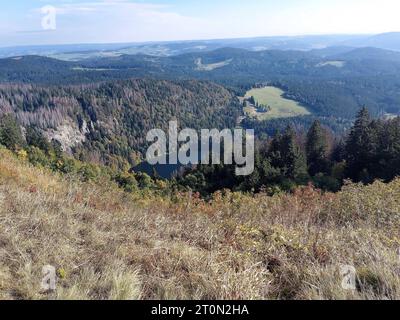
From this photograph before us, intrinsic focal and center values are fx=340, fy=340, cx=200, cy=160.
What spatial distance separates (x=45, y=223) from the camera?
4258 mm

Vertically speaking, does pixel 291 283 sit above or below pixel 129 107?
above

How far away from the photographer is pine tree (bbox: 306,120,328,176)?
36969 mm

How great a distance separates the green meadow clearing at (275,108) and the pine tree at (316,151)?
119 m

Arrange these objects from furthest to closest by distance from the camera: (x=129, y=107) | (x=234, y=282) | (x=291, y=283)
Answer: (x=129, y=107)
(x=291, y=283)
(x=234, y=282)

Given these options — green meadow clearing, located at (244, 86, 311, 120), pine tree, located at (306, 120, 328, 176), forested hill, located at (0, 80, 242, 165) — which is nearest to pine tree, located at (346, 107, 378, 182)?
pine tree, located at (306, 120, 328, 176)

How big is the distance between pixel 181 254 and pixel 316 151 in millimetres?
36378

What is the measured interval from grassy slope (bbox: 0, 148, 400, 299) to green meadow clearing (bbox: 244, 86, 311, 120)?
508 ft

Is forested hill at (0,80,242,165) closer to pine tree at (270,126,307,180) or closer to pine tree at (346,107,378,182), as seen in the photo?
pine tree at (270,126,307,180)

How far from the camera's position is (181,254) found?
3814 mm
